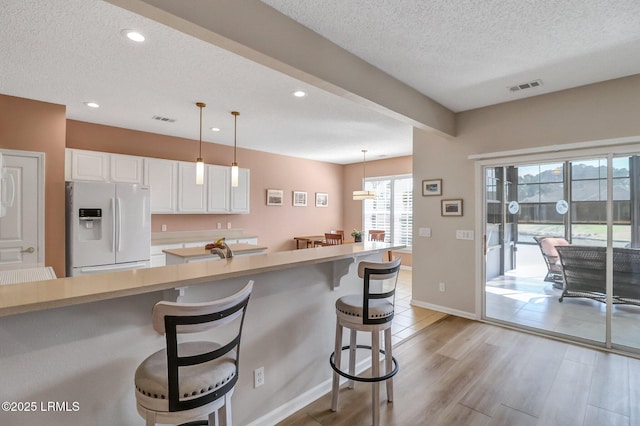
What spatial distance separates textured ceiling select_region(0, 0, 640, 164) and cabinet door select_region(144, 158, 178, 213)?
33.5 inches

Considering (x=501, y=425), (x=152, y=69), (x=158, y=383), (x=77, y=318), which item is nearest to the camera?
(x=158, y=383)

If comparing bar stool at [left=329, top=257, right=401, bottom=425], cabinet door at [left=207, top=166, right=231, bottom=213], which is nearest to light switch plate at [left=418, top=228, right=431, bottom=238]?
bar stool at [left=329, top=257, right=401, bottom=425]

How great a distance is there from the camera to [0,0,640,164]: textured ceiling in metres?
1.99

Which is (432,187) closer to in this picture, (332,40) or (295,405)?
(332,40)

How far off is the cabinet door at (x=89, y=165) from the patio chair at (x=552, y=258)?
19.1ft

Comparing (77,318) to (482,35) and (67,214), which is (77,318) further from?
(67,214)

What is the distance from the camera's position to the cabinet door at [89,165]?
13.5ft

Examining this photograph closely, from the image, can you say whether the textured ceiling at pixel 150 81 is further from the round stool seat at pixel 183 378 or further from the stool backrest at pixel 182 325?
the round stool seat at pixel 183 378

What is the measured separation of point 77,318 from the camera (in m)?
1.33

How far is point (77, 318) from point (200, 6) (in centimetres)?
163

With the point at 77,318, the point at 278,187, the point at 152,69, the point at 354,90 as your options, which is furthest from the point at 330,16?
the point at 278,187

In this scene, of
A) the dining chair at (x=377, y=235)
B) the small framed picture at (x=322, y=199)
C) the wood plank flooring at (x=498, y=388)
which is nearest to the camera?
the wood plank flooring at (x=498, y=388)

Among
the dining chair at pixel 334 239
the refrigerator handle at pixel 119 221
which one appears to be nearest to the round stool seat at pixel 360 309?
the refrigerator handle at pixel 119 221

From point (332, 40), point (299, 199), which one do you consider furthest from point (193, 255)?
point (299, 199)
